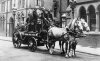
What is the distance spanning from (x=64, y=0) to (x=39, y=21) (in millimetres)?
19566

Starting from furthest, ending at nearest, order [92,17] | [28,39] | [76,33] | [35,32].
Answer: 1. [92,17]
2. [28,39]
3. [35,32]
4. [76,33]

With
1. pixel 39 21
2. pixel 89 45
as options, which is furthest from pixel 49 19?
A: pixel 89 45

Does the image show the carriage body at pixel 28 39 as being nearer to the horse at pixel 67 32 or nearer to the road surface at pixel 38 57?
the road surface at pixel 38 57

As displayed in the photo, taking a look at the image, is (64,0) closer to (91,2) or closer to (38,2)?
(38,2)

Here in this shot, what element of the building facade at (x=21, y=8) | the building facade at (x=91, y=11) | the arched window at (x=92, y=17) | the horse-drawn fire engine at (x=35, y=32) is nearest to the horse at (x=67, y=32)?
Answer: the horse-drawn fire engine at (x=35, y=32)

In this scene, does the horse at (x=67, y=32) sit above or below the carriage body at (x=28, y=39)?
above

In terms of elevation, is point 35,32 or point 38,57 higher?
point 35,32

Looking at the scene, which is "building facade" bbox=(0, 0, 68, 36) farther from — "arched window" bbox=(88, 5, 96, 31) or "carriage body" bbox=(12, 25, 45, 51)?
"carriage body" bbox=(12, 25, 45, 51)

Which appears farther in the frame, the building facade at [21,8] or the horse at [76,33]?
the building facade at [21,8]

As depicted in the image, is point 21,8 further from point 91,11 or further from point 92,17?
point 92,17

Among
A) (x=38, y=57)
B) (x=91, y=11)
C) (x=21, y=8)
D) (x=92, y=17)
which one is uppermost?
(x=21, y=8)

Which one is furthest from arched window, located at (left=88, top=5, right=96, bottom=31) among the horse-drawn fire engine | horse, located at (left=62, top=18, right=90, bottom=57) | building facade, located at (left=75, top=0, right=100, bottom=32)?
horse, located at (left=62, top=18, right=90, bottom=57)

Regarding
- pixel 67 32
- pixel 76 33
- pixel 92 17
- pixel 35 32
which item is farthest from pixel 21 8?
pixel 76 33

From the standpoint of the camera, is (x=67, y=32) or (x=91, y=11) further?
(x=91, y=11)
